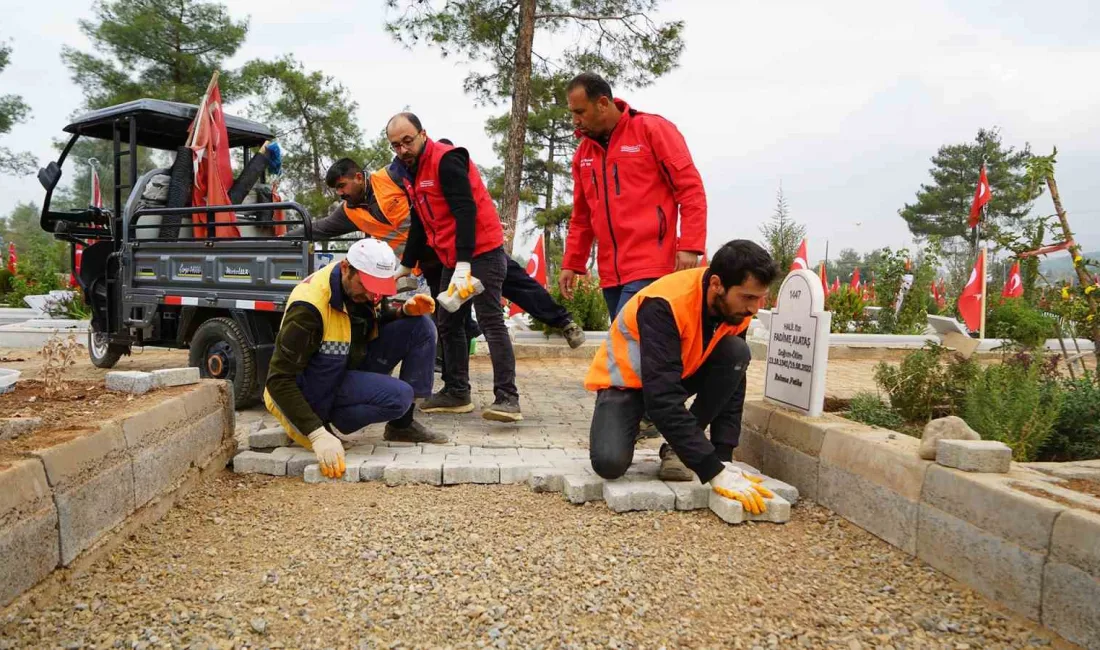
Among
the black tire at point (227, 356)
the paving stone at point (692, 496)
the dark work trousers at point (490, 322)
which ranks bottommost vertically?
the paving stone at point (692, 496)

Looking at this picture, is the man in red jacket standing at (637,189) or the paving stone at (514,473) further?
the man in red jacket standing at (637,189)

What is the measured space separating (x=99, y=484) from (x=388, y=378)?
5.08ft

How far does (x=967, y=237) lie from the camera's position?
34.9 m

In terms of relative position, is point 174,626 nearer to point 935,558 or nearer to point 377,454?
point 377,454

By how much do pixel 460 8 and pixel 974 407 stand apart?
11.5 meters

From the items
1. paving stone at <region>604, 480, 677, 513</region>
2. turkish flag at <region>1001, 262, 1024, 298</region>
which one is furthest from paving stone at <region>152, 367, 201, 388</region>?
turkish flag at <region>1001, 262, 1024, 298</region>

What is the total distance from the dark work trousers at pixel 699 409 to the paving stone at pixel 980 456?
3.25 ft

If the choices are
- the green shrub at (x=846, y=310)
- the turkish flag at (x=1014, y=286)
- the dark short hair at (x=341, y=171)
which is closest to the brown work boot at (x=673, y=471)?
the dark short hair at (x=341, y=171)

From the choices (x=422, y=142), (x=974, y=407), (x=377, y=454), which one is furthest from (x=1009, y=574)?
(x=422, y=142)

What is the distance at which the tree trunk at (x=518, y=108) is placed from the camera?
12.0 meters

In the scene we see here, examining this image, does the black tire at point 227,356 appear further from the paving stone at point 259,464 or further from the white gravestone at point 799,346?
the white gravestone at point 799,346

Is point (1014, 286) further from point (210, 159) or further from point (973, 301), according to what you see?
point (210, 159)

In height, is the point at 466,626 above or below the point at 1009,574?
below

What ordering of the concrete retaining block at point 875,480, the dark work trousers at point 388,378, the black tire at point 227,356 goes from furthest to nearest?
the black tire at point 227,356 → the dark work trousers at point 388,378 → the concrete retaining block at point 875,480
